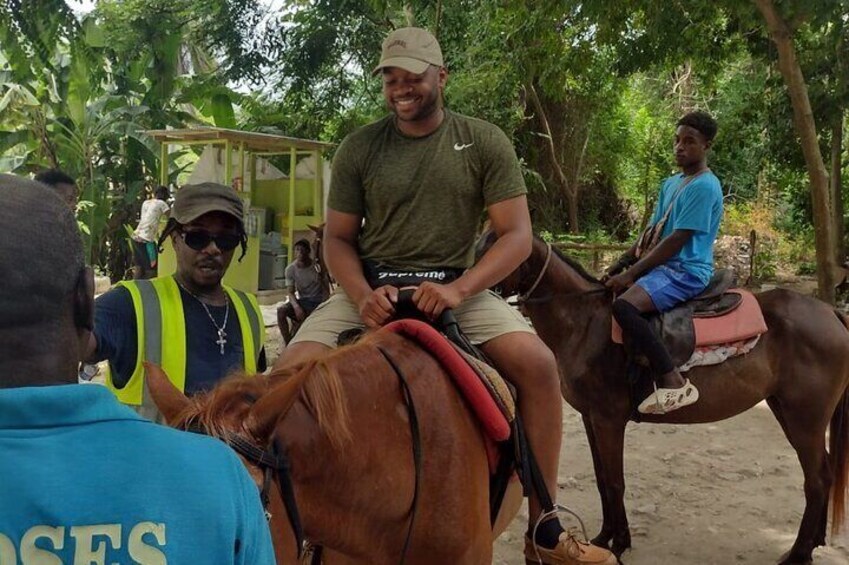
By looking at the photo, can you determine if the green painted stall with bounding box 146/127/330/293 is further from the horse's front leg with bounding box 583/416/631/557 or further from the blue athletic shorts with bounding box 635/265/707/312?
the blue athletic shorts with bounding box 635/265/707/312

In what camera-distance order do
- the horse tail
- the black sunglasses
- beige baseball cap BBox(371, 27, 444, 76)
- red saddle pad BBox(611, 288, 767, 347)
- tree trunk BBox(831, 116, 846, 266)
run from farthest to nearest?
tree trunk BBox(831, 116, 846, 266), the horse tail, red saddle pad BBox(611, 288, 767, 347), beige baseball cap BBox(371, 27, 444, 76), the black sunglasses

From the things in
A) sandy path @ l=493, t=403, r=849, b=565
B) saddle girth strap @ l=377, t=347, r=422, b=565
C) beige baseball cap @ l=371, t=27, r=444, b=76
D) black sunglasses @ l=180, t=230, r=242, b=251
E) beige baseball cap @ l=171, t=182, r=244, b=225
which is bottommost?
sandy path @ l=493, t=403, r=849, b=565

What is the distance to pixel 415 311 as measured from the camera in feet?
9.08

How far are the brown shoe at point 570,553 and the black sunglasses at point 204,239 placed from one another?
5.27 ft

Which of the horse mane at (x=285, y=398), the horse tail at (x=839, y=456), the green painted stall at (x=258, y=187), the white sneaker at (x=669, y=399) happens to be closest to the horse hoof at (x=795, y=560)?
the horse tail at (x=839, y=456)

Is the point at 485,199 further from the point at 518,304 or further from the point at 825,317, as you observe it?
the point at 825,317

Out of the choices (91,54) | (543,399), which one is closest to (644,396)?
(543,399)

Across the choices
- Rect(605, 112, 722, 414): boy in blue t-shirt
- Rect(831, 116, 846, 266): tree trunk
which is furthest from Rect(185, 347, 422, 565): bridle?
Rect(831, 116, 846, 266): tree trunk

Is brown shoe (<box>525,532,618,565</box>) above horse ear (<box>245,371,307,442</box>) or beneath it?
beneath

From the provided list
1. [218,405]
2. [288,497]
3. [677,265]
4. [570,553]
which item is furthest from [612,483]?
[218,405]

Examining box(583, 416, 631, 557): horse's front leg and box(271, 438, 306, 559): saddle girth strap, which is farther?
box(583, 416, 631, 557): horse's front leg

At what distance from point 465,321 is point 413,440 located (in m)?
0.81

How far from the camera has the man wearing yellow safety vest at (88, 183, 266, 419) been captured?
2.43 m

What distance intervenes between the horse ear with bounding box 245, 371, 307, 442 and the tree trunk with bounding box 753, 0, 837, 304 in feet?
26.8
